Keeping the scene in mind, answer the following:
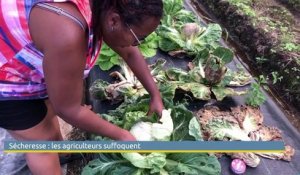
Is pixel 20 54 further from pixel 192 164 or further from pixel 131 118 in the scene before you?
pixel 192 164

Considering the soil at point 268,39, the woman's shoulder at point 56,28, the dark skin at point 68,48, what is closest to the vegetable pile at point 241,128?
the soil at point 268,39

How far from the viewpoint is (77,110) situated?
1.47 meters

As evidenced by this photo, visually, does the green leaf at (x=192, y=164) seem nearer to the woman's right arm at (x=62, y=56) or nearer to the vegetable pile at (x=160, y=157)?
the vegetable pile at (x=160, y=157)

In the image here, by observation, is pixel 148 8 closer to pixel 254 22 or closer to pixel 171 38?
pixel 171 38

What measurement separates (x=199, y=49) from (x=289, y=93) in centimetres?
95

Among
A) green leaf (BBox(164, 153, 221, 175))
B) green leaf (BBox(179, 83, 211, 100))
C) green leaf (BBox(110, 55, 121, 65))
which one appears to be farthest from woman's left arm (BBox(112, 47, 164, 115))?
green leaf (BBox(110, 55, 121, 65))

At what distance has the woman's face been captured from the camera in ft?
4.28

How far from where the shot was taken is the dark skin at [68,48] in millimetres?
1214

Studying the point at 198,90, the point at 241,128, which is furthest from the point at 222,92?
the point at 241,128

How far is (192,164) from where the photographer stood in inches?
→ 81.4

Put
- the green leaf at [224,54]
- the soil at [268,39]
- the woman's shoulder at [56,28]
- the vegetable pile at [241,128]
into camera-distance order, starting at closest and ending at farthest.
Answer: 1. the woman's shoulder at [56,28]
2. the vegetable pile at [241,128]
3. the green leaf at [224,54]
4. the soil at [268,39]

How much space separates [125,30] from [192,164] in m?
1.05

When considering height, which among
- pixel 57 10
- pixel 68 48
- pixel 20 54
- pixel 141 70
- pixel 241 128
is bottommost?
pixel 241 128
